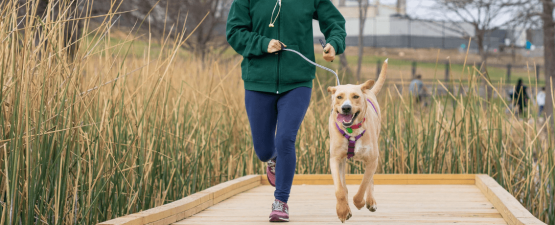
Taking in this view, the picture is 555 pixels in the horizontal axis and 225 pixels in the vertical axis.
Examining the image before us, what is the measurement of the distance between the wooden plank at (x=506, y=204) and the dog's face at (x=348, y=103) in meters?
1.13

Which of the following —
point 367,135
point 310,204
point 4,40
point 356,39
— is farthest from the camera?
point 356,39

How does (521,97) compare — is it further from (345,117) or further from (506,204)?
(345,117)

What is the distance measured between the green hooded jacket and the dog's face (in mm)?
640

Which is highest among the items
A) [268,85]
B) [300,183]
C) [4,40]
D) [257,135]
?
[4,40]

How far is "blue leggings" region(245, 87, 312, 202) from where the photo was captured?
11.6 ft

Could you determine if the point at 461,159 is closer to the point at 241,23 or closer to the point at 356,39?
the point at 241,23

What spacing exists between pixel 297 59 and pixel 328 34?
0.41 metres

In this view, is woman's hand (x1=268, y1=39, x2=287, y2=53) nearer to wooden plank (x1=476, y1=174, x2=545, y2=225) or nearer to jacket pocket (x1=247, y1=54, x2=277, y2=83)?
jacket pocket (x1=247, y1=54, x2=277, y2=83)

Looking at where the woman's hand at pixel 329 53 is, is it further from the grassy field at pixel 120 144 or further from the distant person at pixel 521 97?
the distant person at pixel 521 97

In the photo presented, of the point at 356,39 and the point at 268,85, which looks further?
the point at 356,39

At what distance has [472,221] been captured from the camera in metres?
3.52

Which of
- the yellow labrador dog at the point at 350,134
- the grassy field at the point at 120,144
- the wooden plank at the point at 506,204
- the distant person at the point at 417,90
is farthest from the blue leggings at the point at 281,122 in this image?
the distant person at the point at 417,90

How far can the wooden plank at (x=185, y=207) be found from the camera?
3.02 m

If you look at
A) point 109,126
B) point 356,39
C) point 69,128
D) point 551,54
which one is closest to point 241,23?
point 109,126
